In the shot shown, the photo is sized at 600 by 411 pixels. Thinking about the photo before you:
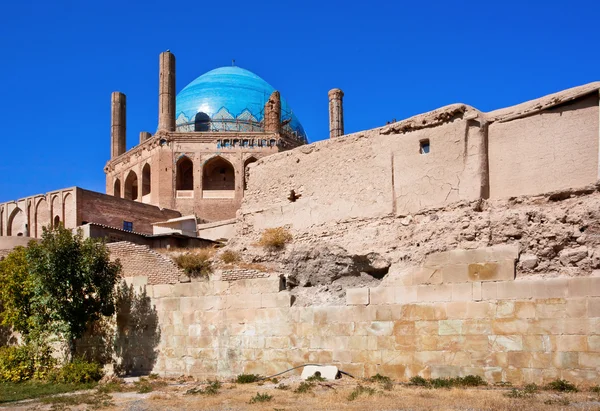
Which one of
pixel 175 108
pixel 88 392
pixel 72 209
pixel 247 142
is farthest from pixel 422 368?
pixel 175 108

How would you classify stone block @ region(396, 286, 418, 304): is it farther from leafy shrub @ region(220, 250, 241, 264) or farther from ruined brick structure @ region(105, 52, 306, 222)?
ruined brick structure @ region(105, 52, 306, 222)

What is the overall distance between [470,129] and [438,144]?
683 millimetres

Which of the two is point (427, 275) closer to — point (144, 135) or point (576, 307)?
point (576, 307)

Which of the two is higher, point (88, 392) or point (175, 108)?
point (175, 108)

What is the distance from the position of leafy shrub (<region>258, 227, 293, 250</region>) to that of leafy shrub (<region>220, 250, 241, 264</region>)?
0.58 metres

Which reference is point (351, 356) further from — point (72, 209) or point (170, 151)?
point (170, 151)

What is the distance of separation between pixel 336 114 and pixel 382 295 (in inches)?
848

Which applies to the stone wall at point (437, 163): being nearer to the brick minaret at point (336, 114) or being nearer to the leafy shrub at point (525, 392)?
the leafy shrub at point (525, 392)

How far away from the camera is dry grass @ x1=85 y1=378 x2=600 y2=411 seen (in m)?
9.79

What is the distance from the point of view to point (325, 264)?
14.7 meters

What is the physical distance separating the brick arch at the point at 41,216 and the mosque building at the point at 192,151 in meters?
0.04

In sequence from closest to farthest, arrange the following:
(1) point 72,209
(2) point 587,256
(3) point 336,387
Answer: (2) point 587,256, (3) point 336,387, (1) point 72,209

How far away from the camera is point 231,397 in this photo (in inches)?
468

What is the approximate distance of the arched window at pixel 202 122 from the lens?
121ft
